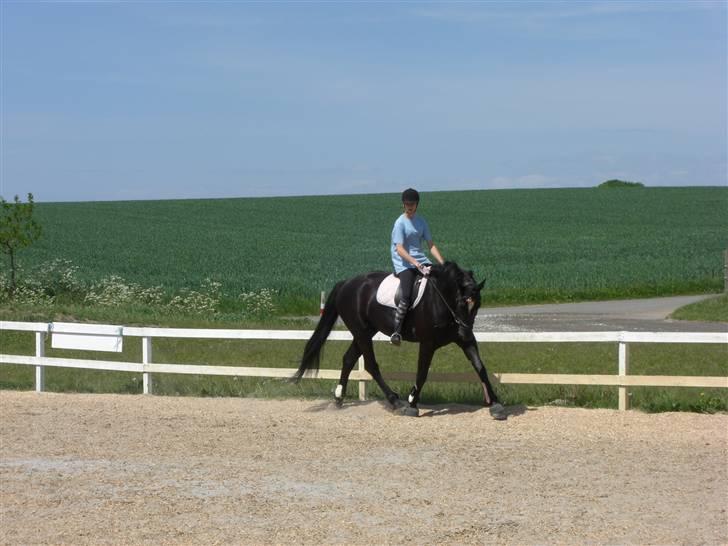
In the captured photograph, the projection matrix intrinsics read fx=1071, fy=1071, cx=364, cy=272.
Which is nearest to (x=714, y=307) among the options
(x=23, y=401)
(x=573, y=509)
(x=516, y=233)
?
(x=23, y=401)

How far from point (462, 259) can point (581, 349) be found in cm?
2348

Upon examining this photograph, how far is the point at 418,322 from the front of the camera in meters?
11.8

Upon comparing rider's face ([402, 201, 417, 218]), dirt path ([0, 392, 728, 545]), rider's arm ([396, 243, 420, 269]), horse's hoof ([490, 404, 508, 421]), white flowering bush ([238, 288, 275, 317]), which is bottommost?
dirt path ([0, 392, 728, 545])

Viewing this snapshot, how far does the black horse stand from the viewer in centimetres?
1158

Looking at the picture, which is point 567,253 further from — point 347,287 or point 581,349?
point 347,287

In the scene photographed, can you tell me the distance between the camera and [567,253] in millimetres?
44406

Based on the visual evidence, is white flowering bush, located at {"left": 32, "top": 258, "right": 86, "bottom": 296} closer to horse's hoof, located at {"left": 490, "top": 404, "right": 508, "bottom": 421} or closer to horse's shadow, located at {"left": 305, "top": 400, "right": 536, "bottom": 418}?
horse's shadow, located at {"left": 305, "top": 400, "right": 536, "bottom": 418}

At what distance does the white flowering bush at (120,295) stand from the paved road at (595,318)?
28.3 ft

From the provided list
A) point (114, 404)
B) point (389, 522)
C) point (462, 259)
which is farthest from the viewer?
point (462, 259)

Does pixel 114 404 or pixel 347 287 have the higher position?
pixel 347 287

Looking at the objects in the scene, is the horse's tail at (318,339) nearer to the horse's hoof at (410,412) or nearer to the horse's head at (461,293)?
the horse's hoof at (410,412)

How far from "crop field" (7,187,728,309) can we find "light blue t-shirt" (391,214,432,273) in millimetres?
18135

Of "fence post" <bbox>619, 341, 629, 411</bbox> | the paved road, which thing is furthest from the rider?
the paved road

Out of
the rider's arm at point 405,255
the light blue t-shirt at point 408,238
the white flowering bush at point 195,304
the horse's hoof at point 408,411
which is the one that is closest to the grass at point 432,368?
the horse's hoof at point 408,411
